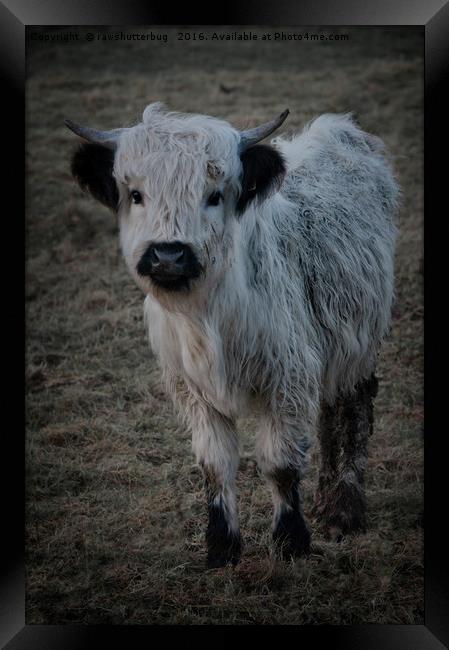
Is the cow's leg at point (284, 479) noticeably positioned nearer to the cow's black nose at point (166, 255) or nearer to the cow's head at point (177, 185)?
the cow's head at point (177, 185)

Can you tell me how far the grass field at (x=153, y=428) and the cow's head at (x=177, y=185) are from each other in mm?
826

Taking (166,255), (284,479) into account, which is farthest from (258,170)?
(284,479)

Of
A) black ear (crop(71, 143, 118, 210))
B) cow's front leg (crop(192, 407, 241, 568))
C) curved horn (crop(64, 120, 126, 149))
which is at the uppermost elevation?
curved horn (crop(64, 120, 126, 149))

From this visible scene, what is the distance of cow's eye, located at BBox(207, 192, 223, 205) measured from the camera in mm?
3605

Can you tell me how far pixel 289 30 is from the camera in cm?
420

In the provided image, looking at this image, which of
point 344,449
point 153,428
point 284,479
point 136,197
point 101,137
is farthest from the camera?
point 153,428

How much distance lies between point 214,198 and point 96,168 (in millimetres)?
579

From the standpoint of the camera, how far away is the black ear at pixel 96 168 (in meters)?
3.75

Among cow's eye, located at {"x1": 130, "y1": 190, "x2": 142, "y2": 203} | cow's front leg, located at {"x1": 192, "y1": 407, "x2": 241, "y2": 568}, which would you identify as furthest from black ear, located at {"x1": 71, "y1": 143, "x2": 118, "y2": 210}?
cow's front leg, located at {"x1": 192, "y1": 407, "x2": 241, "y2": 568}

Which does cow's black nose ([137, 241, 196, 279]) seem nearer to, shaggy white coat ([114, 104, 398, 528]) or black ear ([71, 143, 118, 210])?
shaggy white coat ([114, 104, 398, 528])
